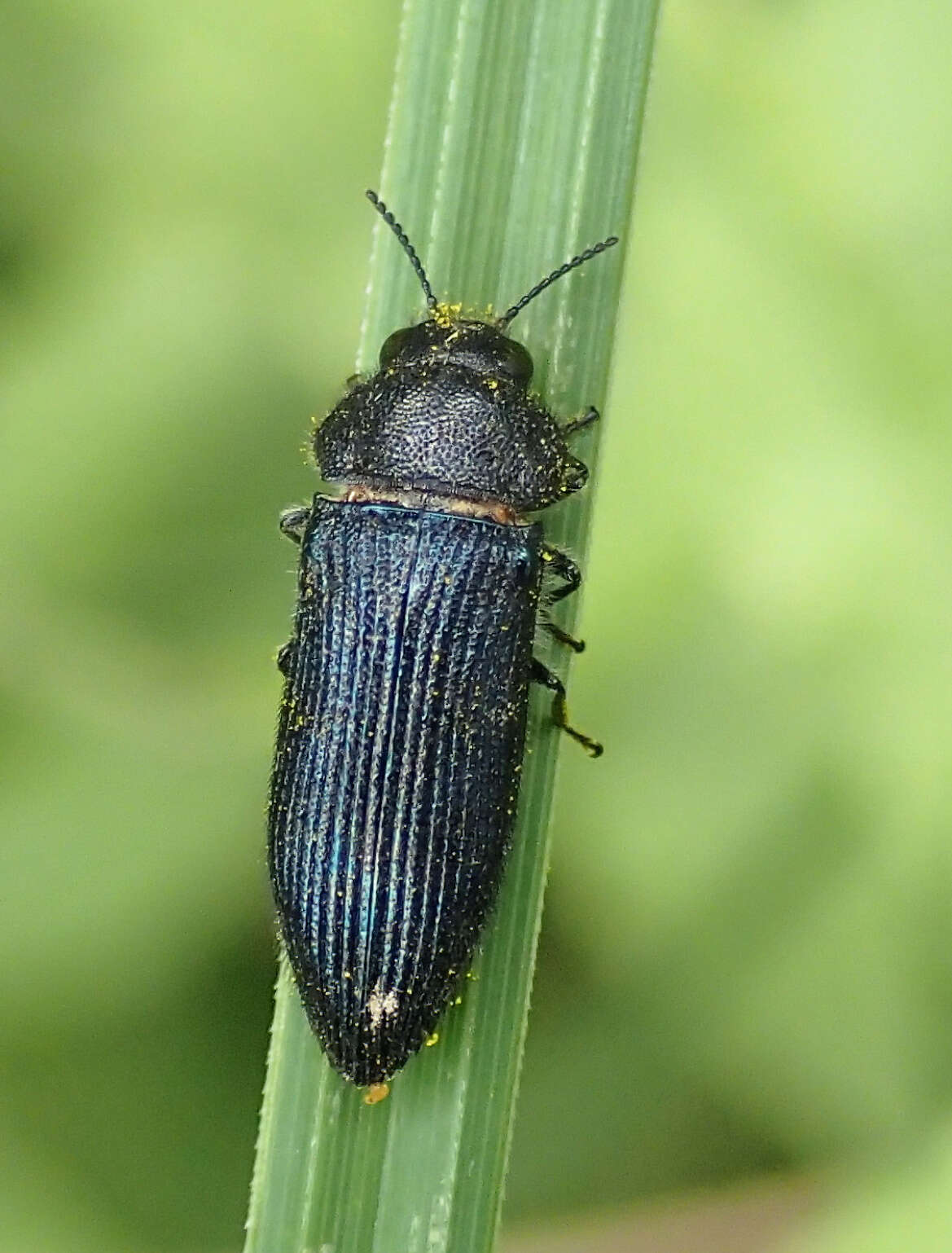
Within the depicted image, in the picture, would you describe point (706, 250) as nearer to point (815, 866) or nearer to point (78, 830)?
point (815, 866)

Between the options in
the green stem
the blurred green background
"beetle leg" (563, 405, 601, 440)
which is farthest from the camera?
the blurred green background

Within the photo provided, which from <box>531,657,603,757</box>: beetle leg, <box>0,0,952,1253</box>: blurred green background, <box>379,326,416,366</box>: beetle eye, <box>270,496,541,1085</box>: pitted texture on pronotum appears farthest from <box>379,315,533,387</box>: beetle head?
<box>531,657,603,757</box>: beetle leg

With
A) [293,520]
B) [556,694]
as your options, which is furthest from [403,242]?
[556,694]

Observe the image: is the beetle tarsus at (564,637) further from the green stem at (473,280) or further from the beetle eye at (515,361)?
the beetle eye at (515,361)

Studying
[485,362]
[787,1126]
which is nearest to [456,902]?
[485,362]

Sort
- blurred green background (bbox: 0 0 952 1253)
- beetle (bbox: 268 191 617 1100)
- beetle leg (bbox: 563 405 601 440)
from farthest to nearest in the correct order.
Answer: blurred green background (bbox: 0 0 952 1253) < beetle leg (bbox: 563 405 601 440) < beetle (bbox: 268 191 617 1100)

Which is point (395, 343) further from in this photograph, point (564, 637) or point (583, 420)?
point (564, 637)

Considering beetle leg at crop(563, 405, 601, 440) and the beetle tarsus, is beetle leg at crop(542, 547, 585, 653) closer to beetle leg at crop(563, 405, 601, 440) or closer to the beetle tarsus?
the beetle tarsus
